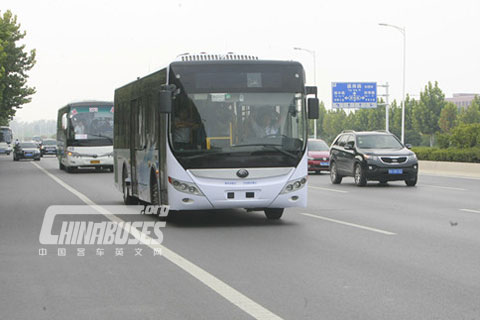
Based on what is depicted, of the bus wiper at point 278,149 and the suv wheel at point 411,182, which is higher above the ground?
the bus wiper at point 278,149

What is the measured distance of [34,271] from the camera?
29.5 ft

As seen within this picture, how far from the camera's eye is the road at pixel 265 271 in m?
6.87

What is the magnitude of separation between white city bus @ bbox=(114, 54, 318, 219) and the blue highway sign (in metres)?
45.8

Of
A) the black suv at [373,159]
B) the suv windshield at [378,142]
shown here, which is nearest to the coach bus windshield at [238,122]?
the black suv at [373,159]

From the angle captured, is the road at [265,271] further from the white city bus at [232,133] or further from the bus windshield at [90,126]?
the bus windshield at [90,126]

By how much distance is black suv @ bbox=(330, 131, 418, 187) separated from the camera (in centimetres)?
2525

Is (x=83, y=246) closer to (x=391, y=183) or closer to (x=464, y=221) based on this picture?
(x=464, y=221)

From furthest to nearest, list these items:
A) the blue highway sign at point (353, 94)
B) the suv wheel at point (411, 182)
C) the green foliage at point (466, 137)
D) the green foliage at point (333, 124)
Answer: the green foliage at point (333, 124)
the blue highway sign at point (353, 94)
the green foliage at point (466, 137)
the suv wheel at point (411, 182)

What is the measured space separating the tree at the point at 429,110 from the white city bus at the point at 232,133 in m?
92.2

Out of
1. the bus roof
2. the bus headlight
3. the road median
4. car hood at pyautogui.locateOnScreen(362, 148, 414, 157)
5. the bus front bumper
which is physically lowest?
the road median

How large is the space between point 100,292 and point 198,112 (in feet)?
20.3

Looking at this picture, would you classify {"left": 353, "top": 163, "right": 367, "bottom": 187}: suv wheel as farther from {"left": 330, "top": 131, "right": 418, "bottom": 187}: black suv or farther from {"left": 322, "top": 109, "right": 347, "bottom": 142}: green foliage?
{"left": 322, "top": 109, "right": 347, "bottom": 142}: green foliage

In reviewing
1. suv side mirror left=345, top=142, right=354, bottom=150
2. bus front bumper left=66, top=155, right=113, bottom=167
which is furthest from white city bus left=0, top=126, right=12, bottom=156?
suv side mirror left=345, top=142, right=354, bottom=150

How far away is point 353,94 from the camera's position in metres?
59.6
